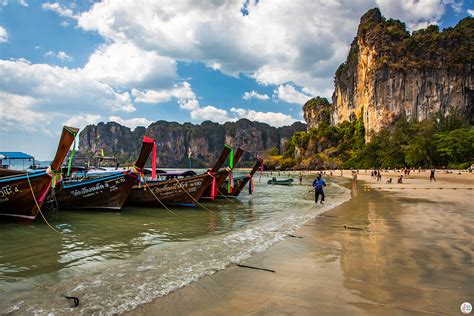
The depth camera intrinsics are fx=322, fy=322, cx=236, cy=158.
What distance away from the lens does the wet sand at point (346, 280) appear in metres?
3.91

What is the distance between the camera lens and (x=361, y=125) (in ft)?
336

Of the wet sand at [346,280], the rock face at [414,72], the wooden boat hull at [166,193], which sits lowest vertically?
the wet sand at [346,280]

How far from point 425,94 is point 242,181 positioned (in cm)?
7815

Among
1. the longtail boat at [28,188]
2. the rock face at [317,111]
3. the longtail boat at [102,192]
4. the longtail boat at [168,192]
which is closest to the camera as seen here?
the longtail boat at [28,188]

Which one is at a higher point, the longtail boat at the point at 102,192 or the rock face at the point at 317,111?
the rock face at the point at 317,111

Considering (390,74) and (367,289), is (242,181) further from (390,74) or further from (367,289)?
(390,74)

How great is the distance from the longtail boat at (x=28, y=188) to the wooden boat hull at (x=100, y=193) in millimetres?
3366

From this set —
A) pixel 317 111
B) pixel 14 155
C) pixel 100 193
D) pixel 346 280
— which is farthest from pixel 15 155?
pixel 317 111

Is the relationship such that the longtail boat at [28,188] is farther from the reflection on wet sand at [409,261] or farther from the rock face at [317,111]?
the rock face at [317,111]

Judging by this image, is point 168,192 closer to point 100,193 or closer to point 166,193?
point 166,193

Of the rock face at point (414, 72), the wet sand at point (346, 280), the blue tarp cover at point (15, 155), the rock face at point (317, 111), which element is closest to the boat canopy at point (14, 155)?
the blue tarp cover at point (15, 155)

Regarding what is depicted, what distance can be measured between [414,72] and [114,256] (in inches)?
3679

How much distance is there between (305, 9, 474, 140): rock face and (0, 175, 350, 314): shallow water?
7979cm

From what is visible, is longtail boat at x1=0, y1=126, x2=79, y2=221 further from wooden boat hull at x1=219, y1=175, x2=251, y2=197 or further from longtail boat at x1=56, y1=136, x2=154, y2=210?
wooden boat hull at x1=219, y1=175, x2=251, y2=197
